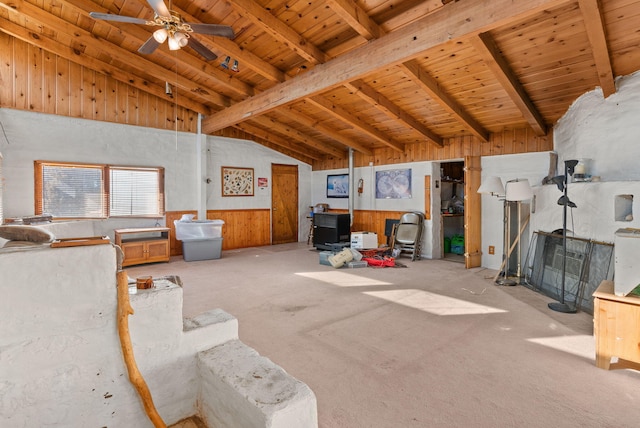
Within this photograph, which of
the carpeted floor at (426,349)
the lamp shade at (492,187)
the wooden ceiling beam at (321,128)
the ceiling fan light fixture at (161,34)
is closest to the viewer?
the carpeted floor at (426,349)

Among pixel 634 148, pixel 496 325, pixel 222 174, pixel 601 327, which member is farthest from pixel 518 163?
pixel 222 174

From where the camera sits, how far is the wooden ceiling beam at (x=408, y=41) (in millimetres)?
2793

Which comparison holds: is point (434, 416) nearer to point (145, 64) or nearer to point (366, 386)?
point (366, 386)

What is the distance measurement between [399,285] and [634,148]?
3.03 m

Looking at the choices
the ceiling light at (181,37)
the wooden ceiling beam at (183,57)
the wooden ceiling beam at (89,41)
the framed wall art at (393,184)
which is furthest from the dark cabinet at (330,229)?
the ceiling light at (181,37)

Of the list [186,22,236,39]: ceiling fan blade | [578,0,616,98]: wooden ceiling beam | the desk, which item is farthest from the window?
the desk

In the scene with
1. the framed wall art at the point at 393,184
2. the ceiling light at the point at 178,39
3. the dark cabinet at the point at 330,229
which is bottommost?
the dark cabinet at the point at 330,229

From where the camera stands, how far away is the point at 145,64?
5.54 m

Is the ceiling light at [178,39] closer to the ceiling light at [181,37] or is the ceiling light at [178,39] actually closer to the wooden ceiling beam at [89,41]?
the ceiling light at [181,37]

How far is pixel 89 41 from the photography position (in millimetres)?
5035

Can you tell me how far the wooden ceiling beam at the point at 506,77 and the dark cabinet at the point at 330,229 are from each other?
4.08 metres

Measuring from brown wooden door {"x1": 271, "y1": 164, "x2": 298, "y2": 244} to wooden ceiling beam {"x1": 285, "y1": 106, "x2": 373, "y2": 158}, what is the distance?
2.21m

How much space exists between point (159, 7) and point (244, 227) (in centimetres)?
582

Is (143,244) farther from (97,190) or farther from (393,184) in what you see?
(393,184)
